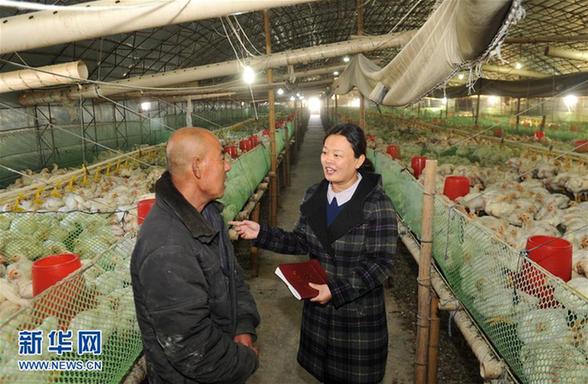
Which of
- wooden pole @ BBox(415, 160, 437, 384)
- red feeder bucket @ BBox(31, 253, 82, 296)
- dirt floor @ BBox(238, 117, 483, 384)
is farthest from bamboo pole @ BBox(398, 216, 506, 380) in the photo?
red feeder bucket @ BBox(31, 253, 82, 296)

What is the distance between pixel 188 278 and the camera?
152 centimetres

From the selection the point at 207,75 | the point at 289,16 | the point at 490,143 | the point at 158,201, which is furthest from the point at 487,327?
the point at 289,16

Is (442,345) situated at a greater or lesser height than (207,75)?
lesser

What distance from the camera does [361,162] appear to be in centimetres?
260

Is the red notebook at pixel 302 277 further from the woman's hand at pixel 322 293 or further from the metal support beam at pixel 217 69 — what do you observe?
the metal support beam at pixel 217 69

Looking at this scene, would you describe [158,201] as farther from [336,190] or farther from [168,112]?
[168,112]

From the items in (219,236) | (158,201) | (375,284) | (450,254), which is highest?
(158,201)

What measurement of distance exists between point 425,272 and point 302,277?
5.60ft

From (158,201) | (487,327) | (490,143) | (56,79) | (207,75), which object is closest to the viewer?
(158,201)

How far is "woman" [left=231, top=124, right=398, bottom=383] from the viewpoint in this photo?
8.08 feet

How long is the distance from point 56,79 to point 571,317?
205 inches

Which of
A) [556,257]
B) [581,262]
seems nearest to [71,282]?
[556,257]

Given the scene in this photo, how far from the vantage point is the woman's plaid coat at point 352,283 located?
2.44m

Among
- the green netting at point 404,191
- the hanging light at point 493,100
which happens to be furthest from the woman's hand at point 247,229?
the hanging light at point 493,100
